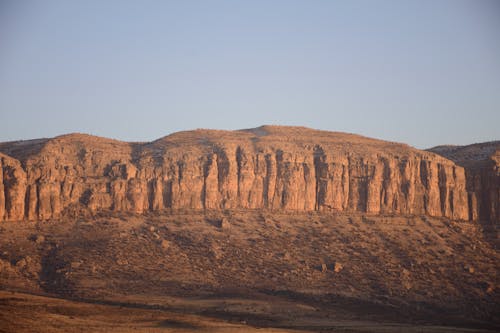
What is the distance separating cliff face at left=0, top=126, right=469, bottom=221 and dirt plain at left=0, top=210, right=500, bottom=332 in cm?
173

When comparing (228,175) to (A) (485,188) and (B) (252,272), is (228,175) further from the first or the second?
(A) (485,188)

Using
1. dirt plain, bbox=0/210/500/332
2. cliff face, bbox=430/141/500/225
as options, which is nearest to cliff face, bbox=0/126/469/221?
cliff face, bbox=430/141/500/225

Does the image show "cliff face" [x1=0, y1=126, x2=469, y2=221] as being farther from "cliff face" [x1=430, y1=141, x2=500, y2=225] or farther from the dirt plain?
the dirt plain

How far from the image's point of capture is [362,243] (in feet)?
251

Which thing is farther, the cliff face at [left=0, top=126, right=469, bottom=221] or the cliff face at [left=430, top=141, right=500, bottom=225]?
the cliff face at [left=430, top=141, right=500, bottom=225]

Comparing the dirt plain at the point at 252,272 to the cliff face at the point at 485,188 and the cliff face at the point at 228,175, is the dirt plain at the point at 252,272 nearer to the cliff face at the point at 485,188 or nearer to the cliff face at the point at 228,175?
the cliff face at the point at 228,175

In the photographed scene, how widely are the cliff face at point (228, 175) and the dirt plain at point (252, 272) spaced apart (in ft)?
5.66

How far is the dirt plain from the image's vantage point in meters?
59.2

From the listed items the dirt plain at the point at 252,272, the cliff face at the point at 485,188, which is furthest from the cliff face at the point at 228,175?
the dirt plain at the point at 252,272

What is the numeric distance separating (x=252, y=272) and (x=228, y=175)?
13330 millimetres

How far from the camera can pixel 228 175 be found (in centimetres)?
8025

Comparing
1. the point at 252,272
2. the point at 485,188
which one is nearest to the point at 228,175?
the point at 252,272

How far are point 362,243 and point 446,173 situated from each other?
14.7 meters

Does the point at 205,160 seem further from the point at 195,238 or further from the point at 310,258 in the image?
the point at 310,258
